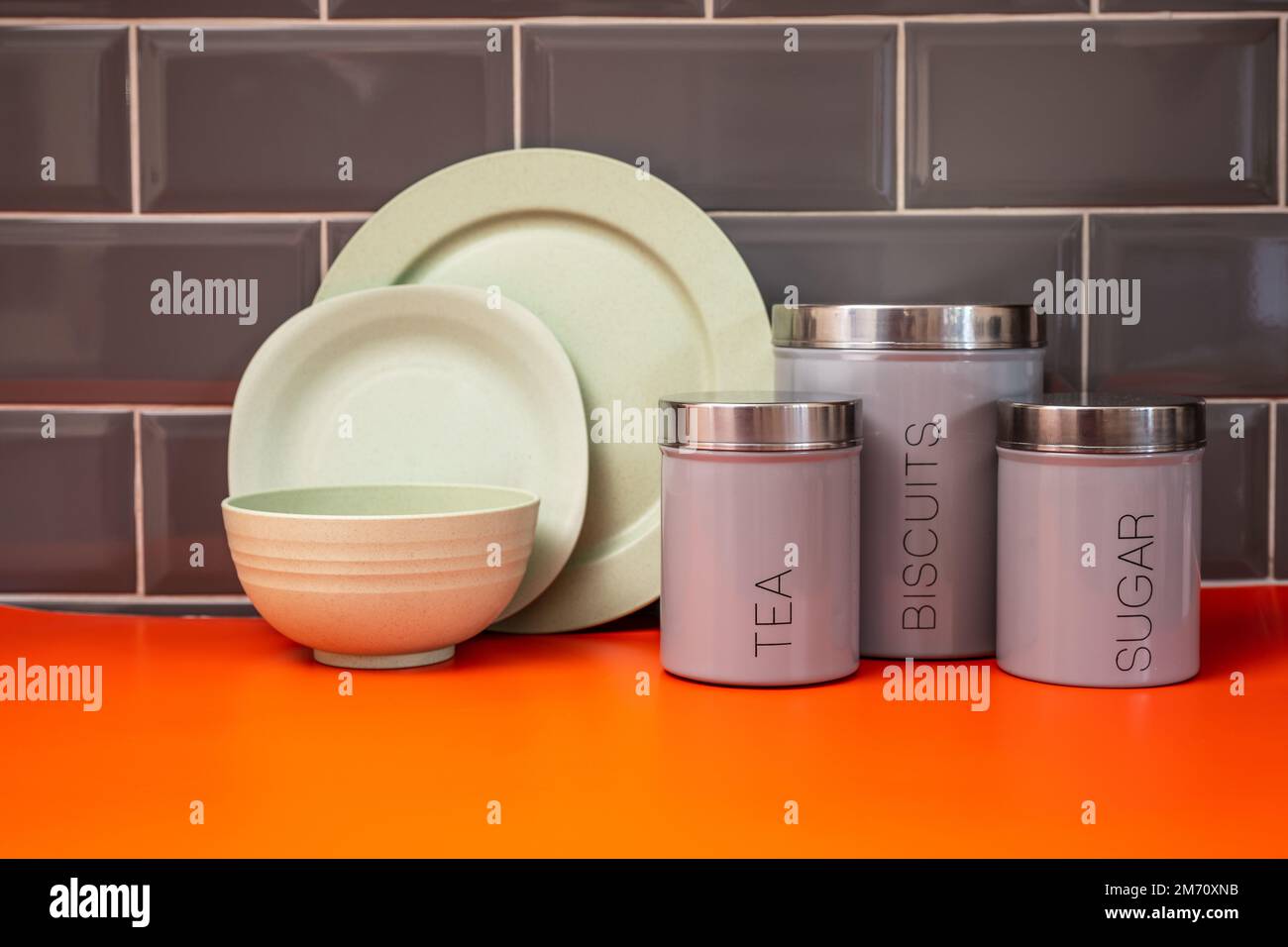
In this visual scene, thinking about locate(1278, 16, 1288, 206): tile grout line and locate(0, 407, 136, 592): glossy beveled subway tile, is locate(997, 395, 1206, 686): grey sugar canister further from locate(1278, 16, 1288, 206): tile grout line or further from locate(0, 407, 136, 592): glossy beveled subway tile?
locate(0, 407, 136, 592): glossy beveled subway tile

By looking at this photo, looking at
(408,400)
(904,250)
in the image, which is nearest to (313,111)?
(408,400)

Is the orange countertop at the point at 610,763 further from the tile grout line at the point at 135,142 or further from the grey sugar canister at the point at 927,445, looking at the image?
the tile grout line at the point at 135,142

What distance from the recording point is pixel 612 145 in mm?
1091

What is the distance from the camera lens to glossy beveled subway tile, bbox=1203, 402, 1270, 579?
1104 mm

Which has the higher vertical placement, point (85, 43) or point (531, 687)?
point (85, 43)

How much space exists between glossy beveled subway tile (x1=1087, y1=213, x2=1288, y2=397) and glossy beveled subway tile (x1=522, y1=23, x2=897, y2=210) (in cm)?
19

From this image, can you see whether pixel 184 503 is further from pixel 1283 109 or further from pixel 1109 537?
pixel 1283 109

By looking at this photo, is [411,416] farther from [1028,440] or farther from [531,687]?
[1028,440]

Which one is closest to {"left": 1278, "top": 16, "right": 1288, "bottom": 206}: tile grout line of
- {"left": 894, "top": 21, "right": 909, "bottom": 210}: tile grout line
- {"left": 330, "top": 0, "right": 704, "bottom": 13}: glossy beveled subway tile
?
{"left": 894, "top": 21, "right": 909, "bottom": 210}: tile grout line

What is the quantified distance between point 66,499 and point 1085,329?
31.9 inches

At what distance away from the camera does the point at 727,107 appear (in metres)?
1.09

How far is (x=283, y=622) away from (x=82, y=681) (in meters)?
0.14
